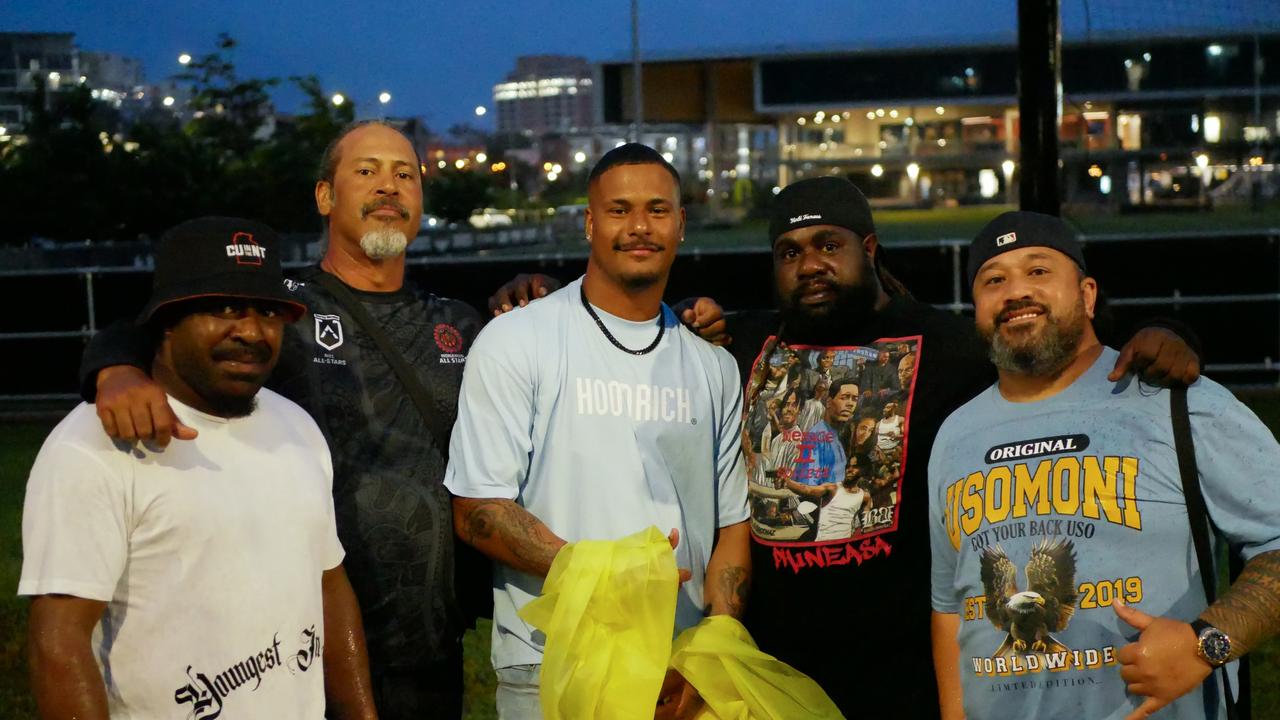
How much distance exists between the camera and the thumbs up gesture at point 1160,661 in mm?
2768

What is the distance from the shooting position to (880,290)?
4.02 meters

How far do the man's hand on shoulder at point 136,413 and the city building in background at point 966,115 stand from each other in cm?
5539

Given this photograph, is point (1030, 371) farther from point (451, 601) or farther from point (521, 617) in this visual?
point (451, 601)

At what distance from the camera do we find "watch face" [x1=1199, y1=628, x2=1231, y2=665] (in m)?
2.78

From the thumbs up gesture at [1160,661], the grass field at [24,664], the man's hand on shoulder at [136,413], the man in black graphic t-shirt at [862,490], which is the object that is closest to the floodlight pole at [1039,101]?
the grass field at [24,664]

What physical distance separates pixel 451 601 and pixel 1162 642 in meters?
2.02

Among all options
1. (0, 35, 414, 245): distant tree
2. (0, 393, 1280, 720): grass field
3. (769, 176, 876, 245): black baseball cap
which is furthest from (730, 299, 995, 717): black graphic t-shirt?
(0, 35, 414, 245): distant tree

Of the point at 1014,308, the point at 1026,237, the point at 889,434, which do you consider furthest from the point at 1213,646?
the point at 889,434

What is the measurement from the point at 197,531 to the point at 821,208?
77.2 inches

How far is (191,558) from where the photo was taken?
275cm

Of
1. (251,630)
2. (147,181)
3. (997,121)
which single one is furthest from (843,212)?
(997,121)

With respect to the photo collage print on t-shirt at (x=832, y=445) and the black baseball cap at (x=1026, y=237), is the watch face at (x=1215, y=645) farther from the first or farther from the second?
the photo collage print on t-shirt at (x=832, y=445)

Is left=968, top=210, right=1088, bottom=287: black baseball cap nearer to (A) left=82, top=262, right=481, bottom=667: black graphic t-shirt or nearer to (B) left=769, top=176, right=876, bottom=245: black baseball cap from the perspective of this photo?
(B) left=769, top=176, right=876, bottom=245: black baseball cap

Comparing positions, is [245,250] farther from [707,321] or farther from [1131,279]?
[1131,279]
